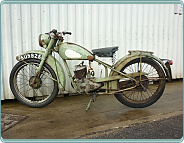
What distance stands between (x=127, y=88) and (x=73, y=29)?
6.02ft

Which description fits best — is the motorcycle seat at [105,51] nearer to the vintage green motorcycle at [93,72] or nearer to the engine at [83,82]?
the vintage green motorcycle at [93,72]

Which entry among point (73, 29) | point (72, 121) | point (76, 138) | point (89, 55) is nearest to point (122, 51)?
point (73, 29)

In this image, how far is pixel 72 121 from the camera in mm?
3174

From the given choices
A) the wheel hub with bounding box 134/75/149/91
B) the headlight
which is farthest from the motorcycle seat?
the headlight

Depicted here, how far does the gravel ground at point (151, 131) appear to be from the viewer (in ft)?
9.00

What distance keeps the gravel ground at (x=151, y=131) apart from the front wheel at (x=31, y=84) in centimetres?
143

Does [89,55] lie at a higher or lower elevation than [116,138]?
higher

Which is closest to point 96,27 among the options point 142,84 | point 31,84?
point 142,84

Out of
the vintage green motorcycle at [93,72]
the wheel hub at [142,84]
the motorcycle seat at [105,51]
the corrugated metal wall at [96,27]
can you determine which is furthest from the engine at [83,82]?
the corrugated metal wall at [96,27]

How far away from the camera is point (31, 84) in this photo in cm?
368

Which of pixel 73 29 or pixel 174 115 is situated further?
pixel 73 29

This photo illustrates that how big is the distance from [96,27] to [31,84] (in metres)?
2.00

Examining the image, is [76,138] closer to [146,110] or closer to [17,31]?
[146,110]

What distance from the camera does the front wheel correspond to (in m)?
3.67
